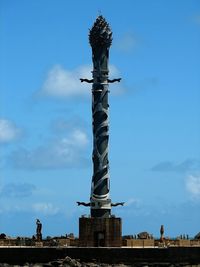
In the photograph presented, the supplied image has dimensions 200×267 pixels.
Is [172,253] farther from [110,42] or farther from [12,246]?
[110,42]

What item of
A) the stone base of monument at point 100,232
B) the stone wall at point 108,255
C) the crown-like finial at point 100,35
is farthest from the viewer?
the crown-like finial at point 100,35

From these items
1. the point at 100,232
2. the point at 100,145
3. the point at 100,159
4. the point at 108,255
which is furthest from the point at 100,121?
the point at 108,255

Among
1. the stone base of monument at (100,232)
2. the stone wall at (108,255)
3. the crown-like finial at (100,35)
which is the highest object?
the crown-like finial at (100,35)

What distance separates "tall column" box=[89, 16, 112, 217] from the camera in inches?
2448

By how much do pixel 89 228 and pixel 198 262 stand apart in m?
9.18

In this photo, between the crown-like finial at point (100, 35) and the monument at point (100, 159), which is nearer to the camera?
the monument at point (100, 159)

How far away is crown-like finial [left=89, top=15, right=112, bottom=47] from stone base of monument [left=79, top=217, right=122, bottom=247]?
43.6ft

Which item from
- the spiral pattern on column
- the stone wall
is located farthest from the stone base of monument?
the stone wall

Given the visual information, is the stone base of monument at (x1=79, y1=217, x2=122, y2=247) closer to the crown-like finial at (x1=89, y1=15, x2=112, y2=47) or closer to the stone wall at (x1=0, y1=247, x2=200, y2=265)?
the stone wall at (x1=0, y1=247, x2=200, y2=265)

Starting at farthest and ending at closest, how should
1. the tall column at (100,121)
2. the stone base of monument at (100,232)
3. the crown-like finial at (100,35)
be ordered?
the crown-like finial at (100,35)
the tall column at (100,121)
the stone base of monument at (100,232)

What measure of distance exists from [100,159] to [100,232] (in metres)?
5.59

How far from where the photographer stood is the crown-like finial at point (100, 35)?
209ft

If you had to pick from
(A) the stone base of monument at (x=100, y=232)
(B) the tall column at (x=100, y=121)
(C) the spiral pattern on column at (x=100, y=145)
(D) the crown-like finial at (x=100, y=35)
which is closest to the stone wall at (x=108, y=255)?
(A) the stone base of monument at (x=100, y=232)

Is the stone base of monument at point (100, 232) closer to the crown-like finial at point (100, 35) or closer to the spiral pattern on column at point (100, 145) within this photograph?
the spiral pattern on column at point (100, 145)
